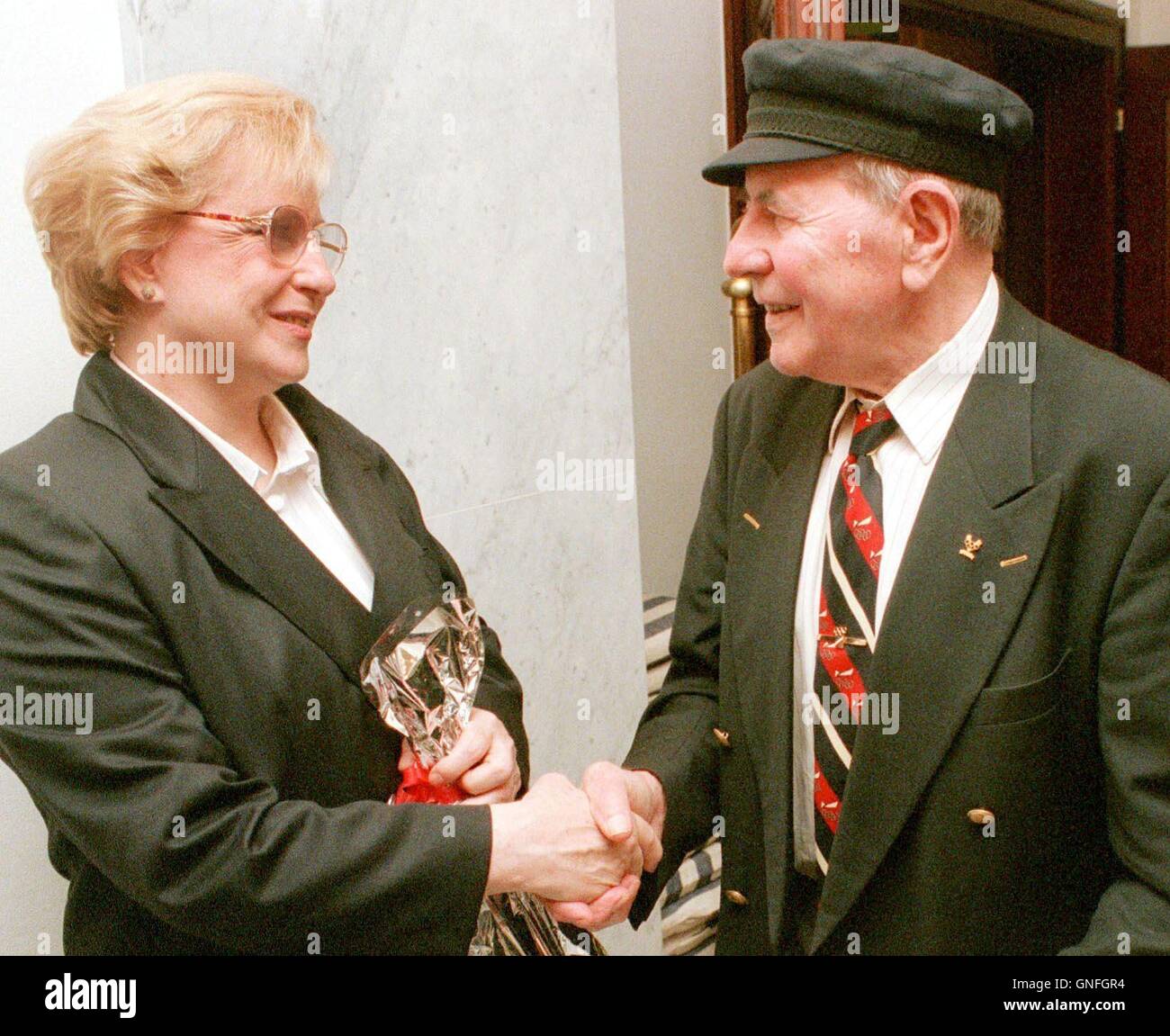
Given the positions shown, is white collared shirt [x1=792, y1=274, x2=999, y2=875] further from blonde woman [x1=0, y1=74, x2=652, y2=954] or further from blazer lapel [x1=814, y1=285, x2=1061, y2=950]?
blonde woman [x1=0, y1=74, x2=652, y2=954]

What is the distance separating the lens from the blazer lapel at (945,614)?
139cm

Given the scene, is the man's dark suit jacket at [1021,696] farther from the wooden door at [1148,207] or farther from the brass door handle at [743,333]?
the wooden door at [1148,207]

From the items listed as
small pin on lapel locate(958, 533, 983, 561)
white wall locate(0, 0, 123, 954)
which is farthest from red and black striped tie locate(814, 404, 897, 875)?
white wall locate(0, 0, 123, 954)

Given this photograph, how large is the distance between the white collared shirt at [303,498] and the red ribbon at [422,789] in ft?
0.71

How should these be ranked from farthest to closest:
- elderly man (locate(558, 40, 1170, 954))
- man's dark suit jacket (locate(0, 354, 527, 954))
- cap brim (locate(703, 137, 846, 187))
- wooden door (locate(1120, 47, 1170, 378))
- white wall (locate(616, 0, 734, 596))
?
wooden door (locate(1120, 47, 1170, 378)) → white wall (locate(616, 0, 734, 596)) → cap brim (locate(703, 137, 846, 187)) → elderly man (locate(558, 40, 1170, 954)) → man's dark suit jacket (locate(0, 354, 527, 954))

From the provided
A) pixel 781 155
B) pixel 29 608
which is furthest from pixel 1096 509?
pixel 29 608

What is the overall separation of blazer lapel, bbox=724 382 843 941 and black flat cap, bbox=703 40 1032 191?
1.12 ft

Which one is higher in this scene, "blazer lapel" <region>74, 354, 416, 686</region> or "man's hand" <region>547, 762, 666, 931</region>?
"blazer lapel" <region>74, 354, 416, 686</region>

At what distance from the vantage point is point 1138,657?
1.31m

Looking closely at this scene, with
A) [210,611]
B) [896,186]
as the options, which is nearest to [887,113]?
[896,186]

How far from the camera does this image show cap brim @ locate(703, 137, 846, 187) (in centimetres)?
145

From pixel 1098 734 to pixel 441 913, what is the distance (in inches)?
30.1

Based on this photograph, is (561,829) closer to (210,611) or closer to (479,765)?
(479,765)

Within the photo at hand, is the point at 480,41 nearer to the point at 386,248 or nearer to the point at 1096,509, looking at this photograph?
the point at 386,248
